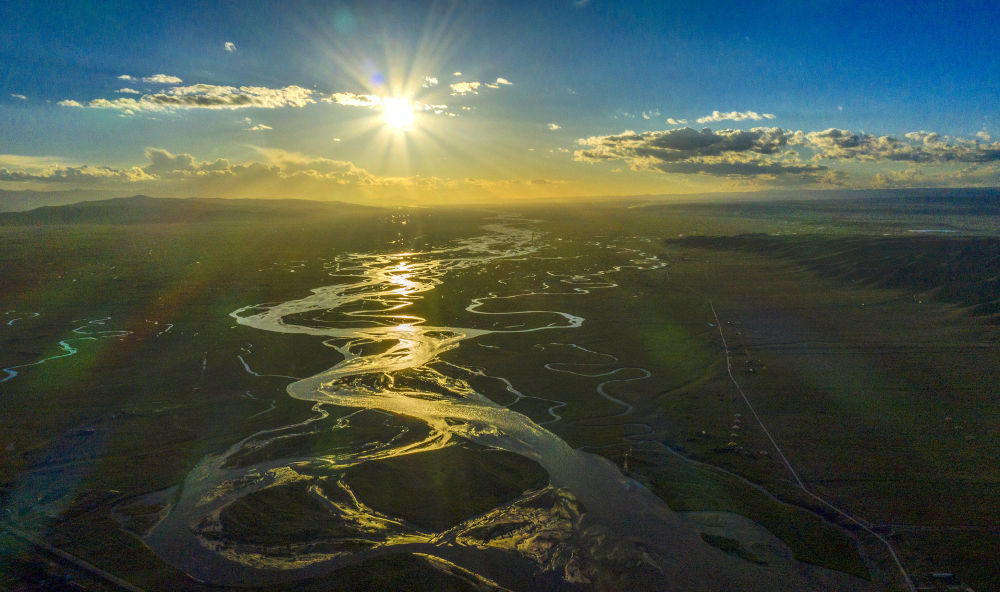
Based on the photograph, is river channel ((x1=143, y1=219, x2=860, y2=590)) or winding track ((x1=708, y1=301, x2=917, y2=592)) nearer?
winding track ((x1=708, y1=301, x2=917, y2=592))

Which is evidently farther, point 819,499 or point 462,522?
point 819,499

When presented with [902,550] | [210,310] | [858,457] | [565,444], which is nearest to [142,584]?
[565,444]

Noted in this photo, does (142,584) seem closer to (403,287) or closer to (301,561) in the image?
(301,561)

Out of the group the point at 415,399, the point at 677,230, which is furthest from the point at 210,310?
the point at 677,230

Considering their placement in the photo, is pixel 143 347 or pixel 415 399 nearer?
pixel 415 399

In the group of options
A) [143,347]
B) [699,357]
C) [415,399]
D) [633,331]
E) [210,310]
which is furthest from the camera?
[210,310]

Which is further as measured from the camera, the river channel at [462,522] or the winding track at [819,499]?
the river channel at [462,522]

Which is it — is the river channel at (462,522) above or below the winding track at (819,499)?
below

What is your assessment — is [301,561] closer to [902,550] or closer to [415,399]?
[415,399]

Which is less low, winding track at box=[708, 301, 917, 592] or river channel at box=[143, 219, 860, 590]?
winding track at box=[708, 301, 917, 592]

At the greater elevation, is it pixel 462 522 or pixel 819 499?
pixel 819 499

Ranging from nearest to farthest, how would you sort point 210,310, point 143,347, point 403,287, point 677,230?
point 143,347 → point 210,310 → point 403,287 → point 677,230
